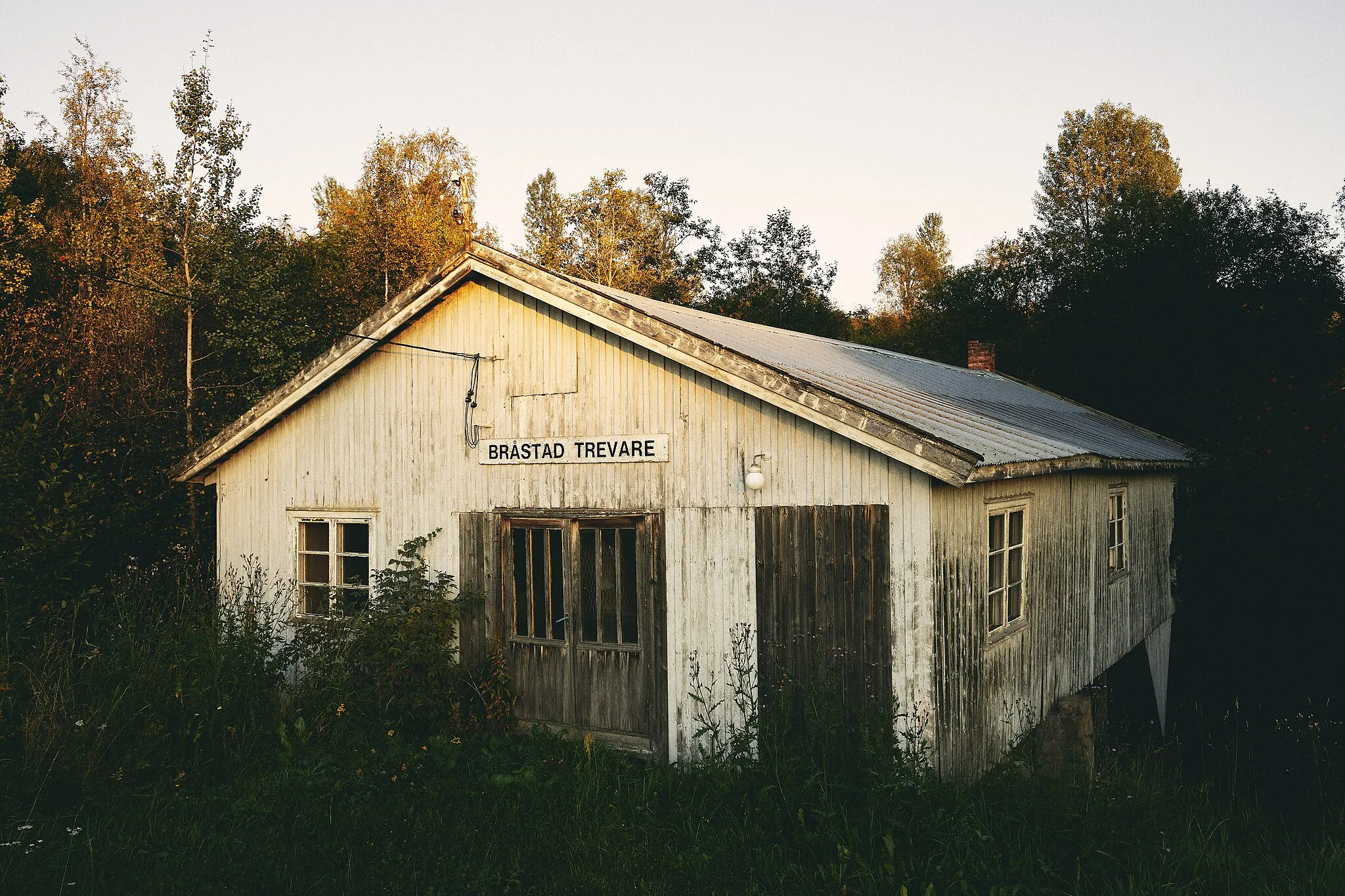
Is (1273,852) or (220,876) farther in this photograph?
(1273,852)

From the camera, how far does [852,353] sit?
12844 millimetres

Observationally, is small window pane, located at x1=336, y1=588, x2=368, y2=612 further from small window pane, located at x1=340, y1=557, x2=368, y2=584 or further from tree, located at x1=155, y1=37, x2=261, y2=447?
tree, located at x1=155, y1=37, x2=261, y2=447

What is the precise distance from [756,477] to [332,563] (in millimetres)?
5089

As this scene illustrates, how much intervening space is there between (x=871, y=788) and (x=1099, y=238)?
22.3 metres

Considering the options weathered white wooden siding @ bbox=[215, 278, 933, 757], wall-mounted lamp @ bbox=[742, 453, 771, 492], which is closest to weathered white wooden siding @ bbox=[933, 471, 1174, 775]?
weathered white wooden siding @ bbox=[215, 278, 933, 757]

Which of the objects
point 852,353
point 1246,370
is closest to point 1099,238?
point 1246,370

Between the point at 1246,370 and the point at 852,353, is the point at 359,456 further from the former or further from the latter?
the point at 1246,370

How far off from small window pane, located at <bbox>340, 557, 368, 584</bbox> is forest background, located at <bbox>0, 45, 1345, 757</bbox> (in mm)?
2397

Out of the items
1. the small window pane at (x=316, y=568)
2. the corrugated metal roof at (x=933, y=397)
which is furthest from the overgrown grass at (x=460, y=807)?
the corrugated metal roof at (x=933, y=397)

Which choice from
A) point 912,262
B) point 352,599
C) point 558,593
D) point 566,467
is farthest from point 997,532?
point 912,262

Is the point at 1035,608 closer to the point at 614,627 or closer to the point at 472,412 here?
the point at 614,627

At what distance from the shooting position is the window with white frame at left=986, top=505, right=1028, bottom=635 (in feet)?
25.8

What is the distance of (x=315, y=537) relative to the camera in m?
10.3

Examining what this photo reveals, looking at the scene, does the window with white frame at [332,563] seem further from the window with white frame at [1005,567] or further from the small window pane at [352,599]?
the window with white frame at [1005,567]
